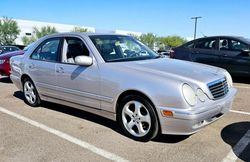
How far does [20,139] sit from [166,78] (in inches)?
90.6

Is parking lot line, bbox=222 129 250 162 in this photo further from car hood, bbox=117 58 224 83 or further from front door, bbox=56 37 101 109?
front door, bbox=56 37 101 109

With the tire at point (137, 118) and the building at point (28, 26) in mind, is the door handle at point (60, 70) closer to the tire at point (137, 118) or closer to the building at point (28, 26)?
the tire at point (137, 118)

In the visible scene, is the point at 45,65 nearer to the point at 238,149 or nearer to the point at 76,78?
the point at 76,78

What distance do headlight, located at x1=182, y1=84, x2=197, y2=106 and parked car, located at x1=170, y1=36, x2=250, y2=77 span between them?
5.63 meters

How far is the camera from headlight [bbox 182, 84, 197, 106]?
377 centimetres

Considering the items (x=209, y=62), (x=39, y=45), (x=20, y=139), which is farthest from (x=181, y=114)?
(x=209, y=62)

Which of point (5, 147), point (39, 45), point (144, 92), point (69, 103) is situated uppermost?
point (39, 45)

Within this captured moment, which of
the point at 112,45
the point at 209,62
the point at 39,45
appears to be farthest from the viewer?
the point at 209,62

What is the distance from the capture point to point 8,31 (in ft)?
183

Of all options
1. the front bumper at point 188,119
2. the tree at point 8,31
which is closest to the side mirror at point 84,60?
the front bumper at point 188,119

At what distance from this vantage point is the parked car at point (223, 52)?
348 inches

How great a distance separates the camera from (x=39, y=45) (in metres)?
6.15

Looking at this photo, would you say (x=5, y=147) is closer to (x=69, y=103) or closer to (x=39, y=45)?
(x=69, y=103)

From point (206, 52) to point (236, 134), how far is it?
17.9 ft
